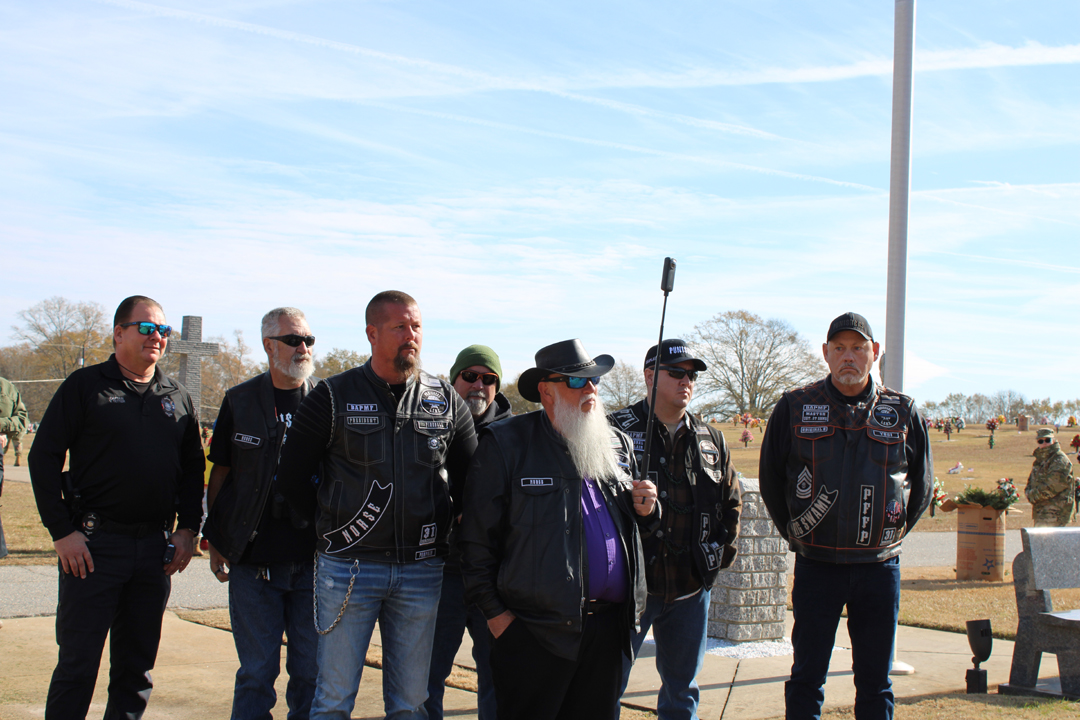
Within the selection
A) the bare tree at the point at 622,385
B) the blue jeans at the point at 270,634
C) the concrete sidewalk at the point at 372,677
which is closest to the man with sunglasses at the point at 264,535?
the blue jeans at the point at 270,634

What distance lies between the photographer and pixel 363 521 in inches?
140

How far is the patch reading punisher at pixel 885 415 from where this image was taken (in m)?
4.49

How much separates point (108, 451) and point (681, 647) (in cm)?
288

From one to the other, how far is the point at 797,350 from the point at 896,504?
57.2 m

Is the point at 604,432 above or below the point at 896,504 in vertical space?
above

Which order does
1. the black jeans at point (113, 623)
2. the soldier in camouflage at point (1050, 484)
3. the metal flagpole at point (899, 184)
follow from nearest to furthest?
the black jeans at point (113, 623) → the metal flagpole at point (899, 184) → the soldier in camouflage at point (1050, 484)

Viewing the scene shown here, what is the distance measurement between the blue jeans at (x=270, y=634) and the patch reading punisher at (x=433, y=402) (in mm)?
1153

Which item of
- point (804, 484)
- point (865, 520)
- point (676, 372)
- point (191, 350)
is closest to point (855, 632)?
point (865, 520)

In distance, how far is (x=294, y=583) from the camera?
14.1ft

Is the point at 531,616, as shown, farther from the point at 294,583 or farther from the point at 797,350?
the point at 797,350

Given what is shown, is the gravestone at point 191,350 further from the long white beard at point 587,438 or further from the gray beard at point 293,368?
the long white beard at point 587,438

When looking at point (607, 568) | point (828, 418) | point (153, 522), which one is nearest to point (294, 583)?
point (153, 522)

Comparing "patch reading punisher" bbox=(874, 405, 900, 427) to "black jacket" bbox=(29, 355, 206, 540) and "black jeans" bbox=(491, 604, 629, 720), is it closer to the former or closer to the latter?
"black jeans" bbox=(491, 604, 629, 720)

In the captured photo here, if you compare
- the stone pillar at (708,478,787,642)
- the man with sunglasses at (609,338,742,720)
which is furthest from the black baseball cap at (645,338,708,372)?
the stone pillar at (708,478,787,642)
